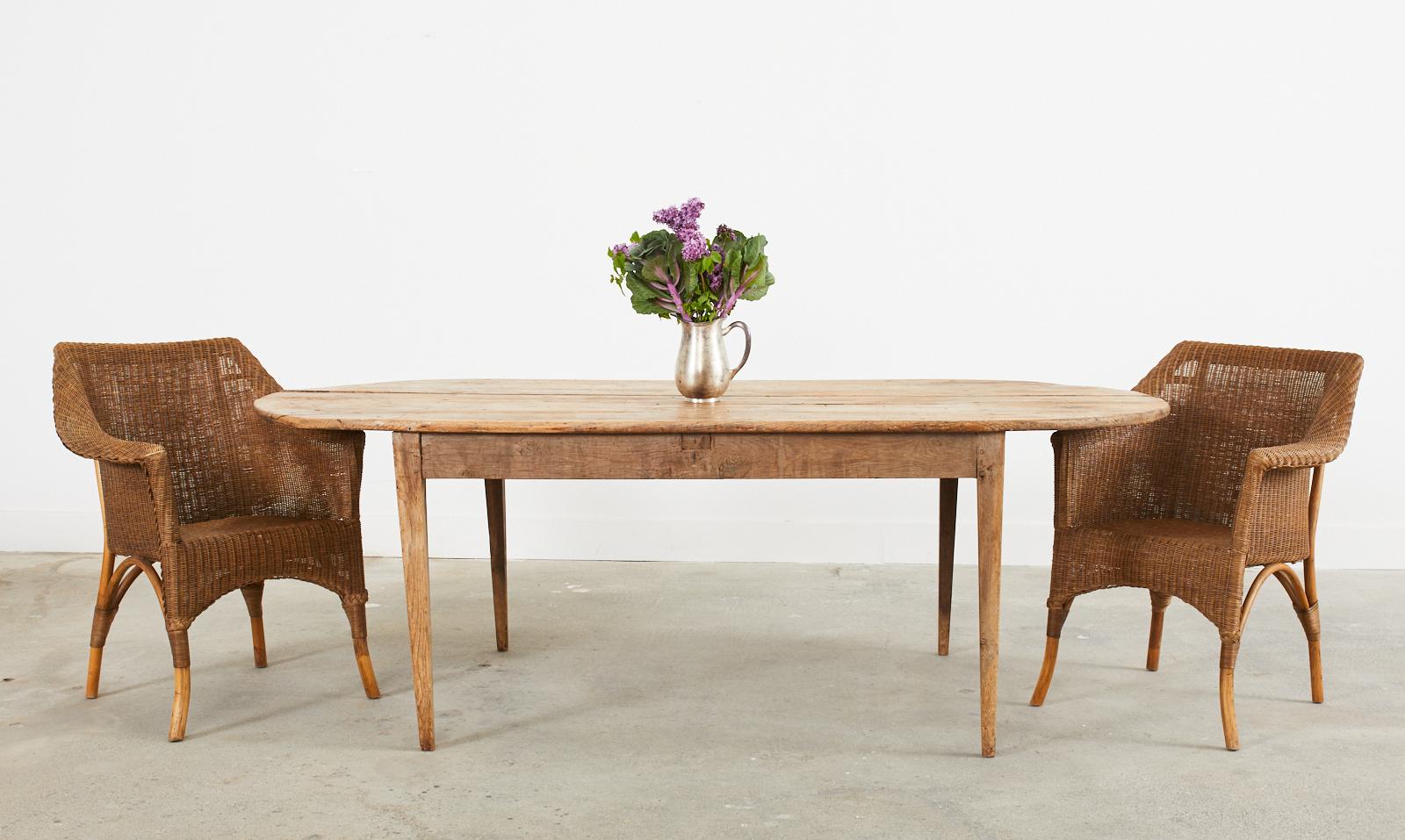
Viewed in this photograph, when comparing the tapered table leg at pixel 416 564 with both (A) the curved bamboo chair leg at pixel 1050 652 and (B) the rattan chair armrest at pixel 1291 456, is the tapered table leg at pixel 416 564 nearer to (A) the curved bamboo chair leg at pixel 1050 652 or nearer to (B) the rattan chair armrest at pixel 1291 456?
(A) the curved bamboo chair leg at pixel 1050 652

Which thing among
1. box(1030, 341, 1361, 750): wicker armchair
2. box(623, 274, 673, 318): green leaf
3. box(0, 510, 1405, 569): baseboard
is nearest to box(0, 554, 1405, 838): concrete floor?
box(1030, 341, 1361, 750): wicker armchair

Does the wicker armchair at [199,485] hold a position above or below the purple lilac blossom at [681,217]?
below

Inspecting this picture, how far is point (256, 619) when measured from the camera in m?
3.29

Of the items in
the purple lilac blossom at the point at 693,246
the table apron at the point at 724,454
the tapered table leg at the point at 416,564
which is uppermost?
the purple lilac blossom at the point at 693,246

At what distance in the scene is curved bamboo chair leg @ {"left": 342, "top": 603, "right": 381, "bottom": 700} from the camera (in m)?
3.01

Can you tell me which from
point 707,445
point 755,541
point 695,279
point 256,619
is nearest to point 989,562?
point 707,445

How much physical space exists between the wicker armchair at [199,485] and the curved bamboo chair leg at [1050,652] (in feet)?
5.13

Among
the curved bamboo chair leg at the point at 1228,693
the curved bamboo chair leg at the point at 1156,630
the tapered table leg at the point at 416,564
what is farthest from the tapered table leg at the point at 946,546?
the tapered table leg at the point at 416,564

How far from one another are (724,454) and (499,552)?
3.44 ft

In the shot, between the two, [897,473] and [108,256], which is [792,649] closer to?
[897,473]

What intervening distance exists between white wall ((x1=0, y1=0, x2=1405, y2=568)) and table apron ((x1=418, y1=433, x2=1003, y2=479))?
6.52 feet

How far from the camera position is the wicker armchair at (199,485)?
9.13 ft

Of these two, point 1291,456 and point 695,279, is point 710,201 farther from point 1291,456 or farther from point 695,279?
point 1291,456

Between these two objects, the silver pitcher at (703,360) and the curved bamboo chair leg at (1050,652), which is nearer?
the silver pitcher at (703,360)
